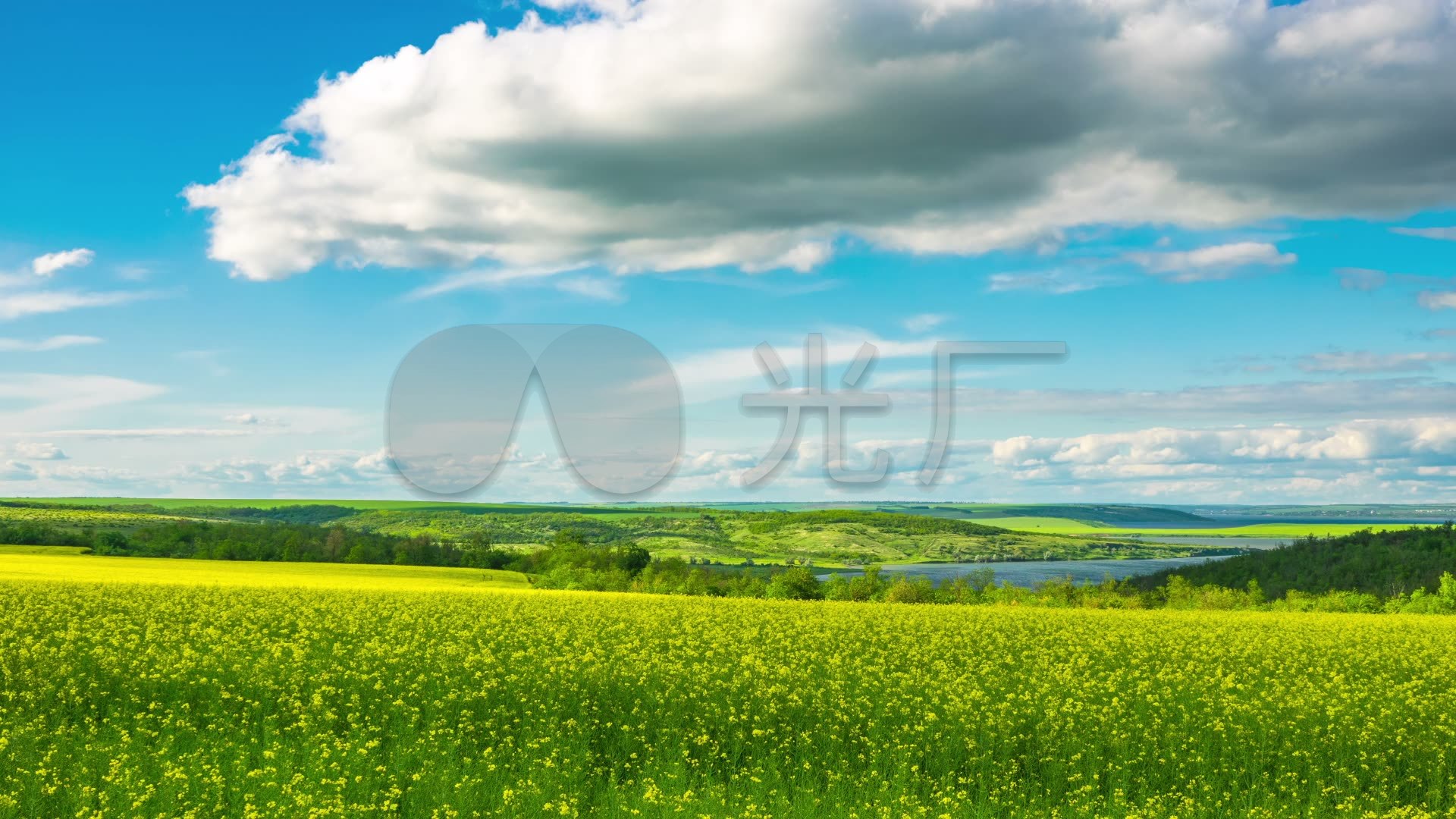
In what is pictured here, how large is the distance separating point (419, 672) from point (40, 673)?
293 inches

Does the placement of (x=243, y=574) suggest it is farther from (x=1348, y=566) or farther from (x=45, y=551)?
(x=1348, y=566)

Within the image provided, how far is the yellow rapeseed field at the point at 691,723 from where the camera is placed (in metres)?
13.3

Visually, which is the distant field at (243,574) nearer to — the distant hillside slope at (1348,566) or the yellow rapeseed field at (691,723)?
the yellow rapeseed field at (691,723)

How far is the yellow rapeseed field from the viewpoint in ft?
43.7

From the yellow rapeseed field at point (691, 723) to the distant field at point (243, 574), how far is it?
75.3ft

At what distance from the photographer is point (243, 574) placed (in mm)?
64562

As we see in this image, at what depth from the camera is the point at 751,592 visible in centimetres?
7525

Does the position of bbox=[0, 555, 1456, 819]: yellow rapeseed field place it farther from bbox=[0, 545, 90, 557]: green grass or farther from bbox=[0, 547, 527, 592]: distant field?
bbox=[0, 545, 90, 557]: green grass

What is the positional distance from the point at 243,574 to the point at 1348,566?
475ft

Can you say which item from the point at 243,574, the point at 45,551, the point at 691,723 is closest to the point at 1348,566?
the point at 243,574

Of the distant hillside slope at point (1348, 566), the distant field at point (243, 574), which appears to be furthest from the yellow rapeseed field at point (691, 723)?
the distant hillside slope at point (1348, 566)

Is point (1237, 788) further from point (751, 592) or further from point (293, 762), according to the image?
point (751, 592)

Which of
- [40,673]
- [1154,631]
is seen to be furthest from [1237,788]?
[40,673]

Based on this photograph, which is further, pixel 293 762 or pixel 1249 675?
pixel 1249 675
